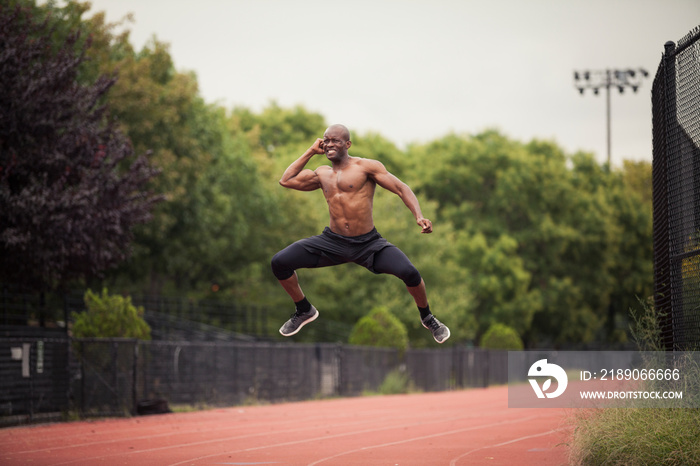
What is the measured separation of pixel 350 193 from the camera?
9.23 meters

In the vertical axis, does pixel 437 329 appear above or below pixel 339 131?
below

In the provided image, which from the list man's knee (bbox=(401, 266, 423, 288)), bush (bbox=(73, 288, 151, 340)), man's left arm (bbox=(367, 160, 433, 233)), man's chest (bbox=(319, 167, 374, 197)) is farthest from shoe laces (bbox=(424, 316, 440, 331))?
bush (bbox=(73, 288, 151, 340))

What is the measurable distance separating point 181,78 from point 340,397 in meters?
14.0

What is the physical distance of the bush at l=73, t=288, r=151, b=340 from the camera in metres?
24.6

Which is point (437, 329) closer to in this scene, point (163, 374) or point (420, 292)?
point (420, 292)

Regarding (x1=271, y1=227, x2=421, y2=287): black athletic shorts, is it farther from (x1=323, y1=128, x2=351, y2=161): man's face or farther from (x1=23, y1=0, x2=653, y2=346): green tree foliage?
(x1=23, y1=0, x2=653, y2=346): green tree foliage

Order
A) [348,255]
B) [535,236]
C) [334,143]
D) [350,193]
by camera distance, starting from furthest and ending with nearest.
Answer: [535,236] → [348,255] → [350,193] → [334,143]

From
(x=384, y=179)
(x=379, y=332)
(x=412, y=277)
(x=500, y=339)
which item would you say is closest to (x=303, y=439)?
(x=412, y=277)

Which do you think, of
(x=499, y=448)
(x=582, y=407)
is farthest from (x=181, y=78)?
(x=582, y=407)

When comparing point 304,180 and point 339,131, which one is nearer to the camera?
point 339,131

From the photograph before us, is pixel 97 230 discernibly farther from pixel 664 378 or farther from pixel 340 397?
pixel 664 378

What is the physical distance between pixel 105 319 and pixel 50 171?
4.19m

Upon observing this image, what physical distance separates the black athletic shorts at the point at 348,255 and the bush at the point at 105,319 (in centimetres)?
1620

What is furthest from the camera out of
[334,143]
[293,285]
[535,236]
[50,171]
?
[535,236]
